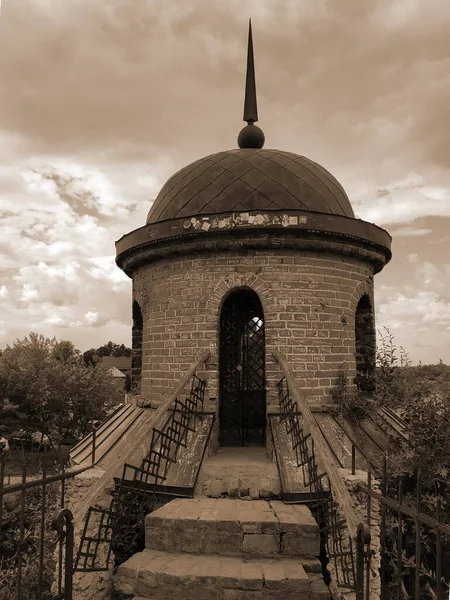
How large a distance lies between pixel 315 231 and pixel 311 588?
4421 mm

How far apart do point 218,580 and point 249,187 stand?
5.39 meters

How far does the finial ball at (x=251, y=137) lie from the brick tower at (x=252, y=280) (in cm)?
93

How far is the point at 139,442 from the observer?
16.8ft

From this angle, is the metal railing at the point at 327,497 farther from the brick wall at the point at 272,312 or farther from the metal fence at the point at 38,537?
the metal fence at the point at 38,537

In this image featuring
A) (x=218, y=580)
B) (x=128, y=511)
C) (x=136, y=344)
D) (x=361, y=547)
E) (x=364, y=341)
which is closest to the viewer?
(x=361, y=547)

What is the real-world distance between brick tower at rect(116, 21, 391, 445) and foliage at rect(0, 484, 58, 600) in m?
3.16

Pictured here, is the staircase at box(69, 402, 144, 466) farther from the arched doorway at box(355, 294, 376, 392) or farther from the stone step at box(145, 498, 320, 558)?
the arched doorway at box(355, 294, 376, 392)

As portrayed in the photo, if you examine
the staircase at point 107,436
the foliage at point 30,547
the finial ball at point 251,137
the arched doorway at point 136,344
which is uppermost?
the finial ball at point 251,137

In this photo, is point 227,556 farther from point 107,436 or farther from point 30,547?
point 30,547

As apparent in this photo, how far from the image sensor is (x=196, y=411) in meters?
6.80

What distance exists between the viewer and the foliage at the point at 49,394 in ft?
69.0

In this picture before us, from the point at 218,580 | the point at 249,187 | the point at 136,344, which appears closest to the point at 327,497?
the point at 218,580

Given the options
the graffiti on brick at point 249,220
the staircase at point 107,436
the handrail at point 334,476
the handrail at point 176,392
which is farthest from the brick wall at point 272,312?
the handrail at point 334,476

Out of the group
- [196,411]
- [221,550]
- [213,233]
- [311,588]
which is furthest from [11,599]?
[213,233]
